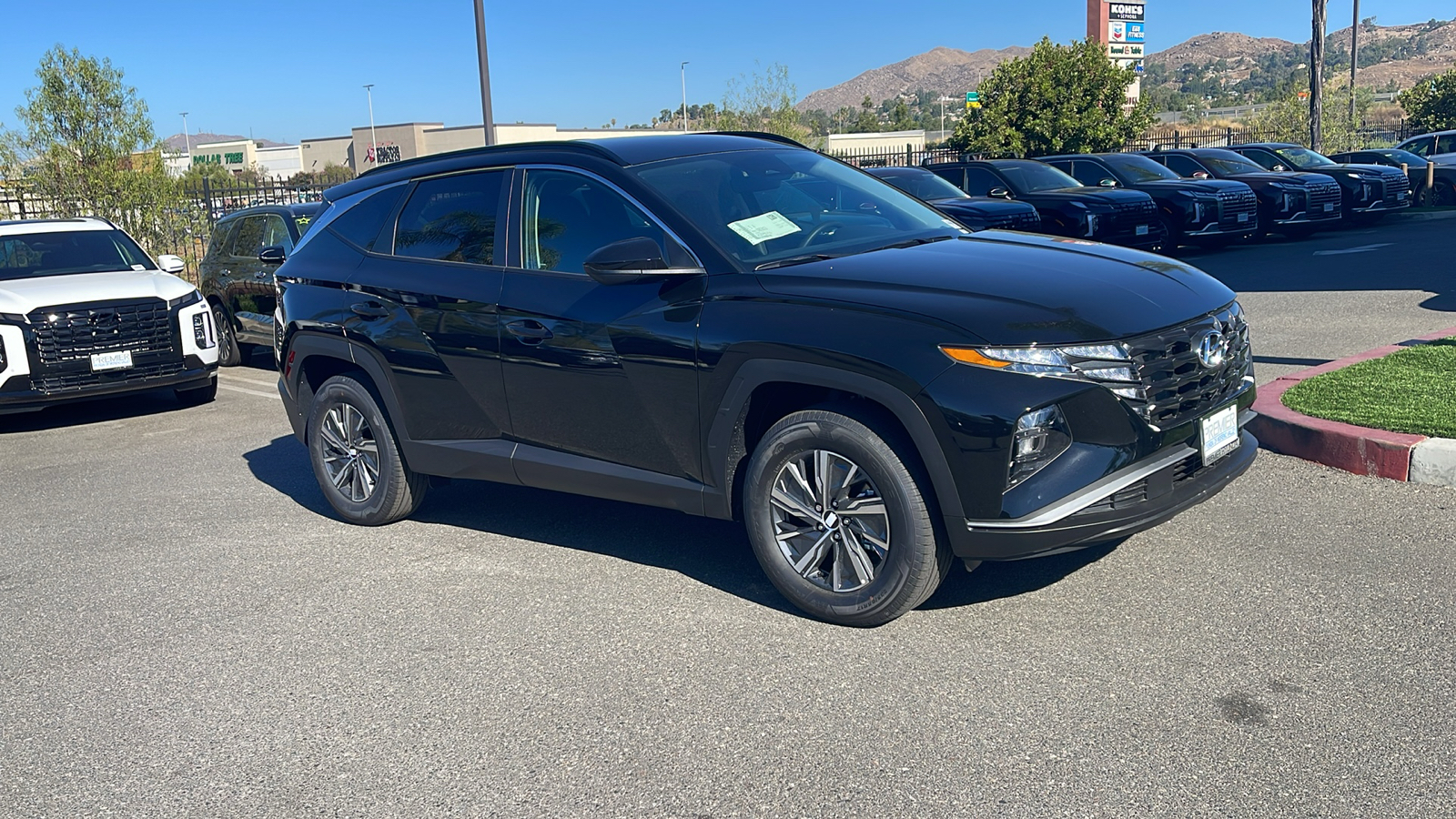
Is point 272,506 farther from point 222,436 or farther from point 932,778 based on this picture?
point 932,778

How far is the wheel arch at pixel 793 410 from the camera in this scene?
4.09m

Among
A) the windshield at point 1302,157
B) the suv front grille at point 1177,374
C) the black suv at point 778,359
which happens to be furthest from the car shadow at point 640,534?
the windshield at point 1302,157

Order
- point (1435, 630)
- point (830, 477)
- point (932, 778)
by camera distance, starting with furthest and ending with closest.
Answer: point (830, 477), point (1435, 630), point (932, 778)

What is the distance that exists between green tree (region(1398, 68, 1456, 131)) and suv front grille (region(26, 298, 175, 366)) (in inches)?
1561

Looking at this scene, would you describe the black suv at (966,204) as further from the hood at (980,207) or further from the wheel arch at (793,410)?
the wheel arch at (793,410)

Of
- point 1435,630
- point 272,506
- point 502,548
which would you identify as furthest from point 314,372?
point 1435,630

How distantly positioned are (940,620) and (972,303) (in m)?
1.20

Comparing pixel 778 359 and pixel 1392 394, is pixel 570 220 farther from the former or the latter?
pixel 1392 394

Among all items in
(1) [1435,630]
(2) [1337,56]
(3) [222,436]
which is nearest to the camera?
(1) [1435,630]

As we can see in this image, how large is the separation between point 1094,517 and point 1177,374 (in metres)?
0.62

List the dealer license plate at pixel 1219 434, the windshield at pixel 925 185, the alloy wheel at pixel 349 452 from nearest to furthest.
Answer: the dealer license plate at pixel 1219 434
the alloy wheel at pixel 349 452
the windshield at pixel 925 185

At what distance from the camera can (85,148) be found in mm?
17641

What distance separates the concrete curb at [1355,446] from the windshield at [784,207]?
5.85 feet

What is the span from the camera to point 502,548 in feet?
18.9
